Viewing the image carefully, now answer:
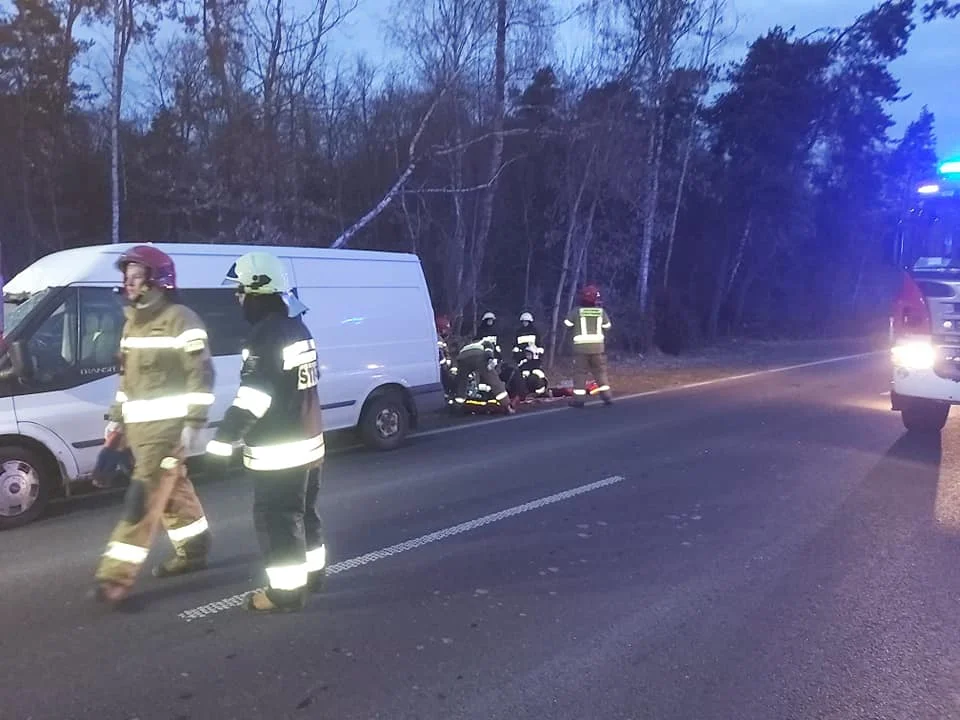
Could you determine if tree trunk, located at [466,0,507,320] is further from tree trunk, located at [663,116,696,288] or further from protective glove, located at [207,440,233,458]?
protective glove, located at [207,440,233,458]

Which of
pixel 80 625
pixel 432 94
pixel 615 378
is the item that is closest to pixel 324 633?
pixel 80 625

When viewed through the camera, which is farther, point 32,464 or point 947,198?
point 947,198

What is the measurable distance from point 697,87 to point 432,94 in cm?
1128

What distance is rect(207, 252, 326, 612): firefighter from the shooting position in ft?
14.4

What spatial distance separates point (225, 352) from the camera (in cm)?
795

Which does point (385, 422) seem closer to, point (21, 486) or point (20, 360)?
point (21, 486)

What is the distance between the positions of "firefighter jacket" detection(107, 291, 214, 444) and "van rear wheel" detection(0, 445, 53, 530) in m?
2.18

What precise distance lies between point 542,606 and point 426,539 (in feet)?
4.80

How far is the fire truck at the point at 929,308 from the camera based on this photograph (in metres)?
9.19

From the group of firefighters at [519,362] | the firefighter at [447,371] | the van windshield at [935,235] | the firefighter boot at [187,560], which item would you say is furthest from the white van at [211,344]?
the van windshield at [935,235]

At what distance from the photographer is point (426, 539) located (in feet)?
20.0

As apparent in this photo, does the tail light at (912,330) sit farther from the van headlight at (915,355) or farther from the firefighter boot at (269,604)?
the firefighter boot at (269,604)

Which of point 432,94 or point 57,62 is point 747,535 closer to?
point 432,94

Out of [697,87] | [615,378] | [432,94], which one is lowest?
[615,378]
